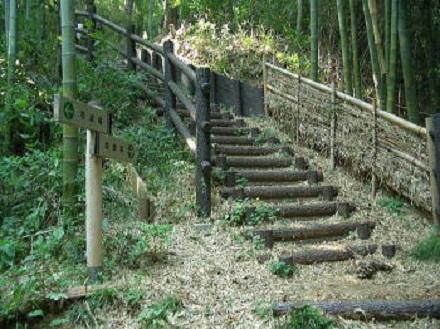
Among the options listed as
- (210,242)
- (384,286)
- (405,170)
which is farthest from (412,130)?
(210,242)

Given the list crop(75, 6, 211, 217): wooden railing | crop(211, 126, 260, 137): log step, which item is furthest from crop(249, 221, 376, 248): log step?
crop(211, 126, 260, 137): log step

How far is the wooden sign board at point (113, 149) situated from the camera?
3.35 metres

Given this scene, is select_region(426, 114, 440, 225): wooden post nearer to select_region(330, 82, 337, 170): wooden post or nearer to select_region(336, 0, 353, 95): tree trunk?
select_region(330, 82, 337, 170): wooden post

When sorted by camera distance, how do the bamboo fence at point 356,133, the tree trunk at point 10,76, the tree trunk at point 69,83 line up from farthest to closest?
the bamboo fence at point 356,133 < the tree trunk at point 10,76 < the tree trunk at point 69,83

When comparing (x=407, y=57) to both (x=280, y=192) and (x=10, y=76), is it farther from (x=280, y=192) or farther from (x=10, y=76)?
(x=10, y=76)

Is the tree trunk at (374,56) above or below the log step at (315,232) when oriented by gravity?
above

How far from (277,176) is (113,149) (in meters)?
2.70

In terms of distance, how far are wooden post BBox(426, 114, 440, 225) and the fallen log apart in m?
1.76

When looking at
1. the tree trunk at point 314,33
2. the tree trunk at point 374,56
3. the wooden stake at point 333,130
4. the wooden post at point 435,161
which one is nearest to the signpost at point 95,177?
the wooden post at point 435,161

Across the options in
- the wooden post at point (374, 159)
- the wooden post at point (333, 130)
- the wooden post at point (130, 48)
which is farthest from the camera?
the wooden post at point (130, 48)

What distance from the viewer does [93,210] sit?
11.0 feet

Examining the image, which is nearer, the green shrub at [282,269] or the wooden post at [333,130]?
the green shrub at [282,269]

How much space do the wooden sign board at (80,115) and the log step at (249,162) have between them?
2383 mm

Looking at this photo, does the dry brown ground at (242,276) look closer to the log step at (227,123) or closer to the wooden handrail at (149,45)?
the log step at (227,123)
